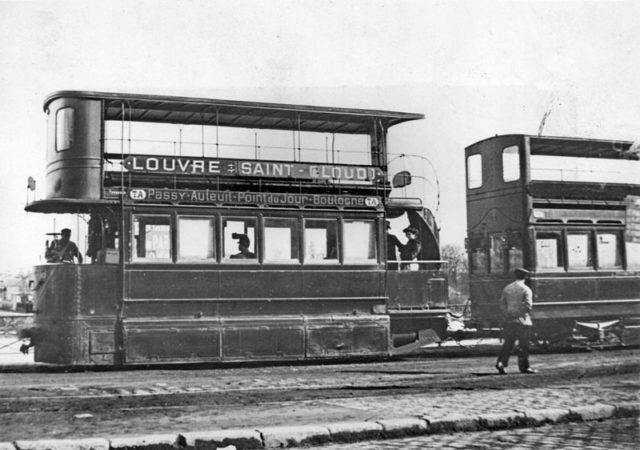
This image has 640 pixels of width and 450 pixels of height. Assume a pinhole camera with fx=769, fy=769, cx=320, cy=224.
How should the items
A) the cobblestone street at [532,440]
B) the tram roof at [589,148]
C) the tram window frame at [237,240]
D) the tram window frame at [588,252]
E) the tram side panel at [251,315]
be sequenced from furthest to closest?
the tram roof at [589,148] → the tram window frame at [588,252] → the tram window frame at [237,240] → the tram side panel at [251,315] → the cobblestone street at [532,440]

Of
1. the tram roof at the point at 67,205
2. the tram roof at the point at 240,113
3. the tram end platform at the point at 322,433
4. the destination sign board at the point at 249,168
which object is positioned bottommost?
the tram end platform at the point at 322,433

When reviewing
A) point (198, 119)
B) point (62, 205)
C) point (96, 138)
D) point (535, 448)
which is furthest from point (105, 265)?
point (535, 448)

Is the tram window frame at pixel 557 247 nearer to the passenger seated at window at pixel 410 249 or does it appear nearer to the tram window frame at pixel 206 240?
A: the passenger seated at window at pixel 410 249

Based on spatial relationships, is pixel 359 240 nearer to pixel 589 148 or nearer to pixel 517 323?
pixel 517 323

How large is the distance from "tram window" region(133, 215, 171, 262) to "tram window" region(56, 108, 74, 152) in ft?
6.24

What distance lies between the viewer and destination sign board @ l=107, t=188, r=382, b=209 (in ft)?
46.2

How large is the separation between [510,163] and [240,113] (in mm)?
6905

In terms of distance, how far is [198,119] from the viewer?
16.2 meters

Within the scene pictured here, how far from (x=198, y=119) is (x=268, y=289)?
A: 4.15 metres

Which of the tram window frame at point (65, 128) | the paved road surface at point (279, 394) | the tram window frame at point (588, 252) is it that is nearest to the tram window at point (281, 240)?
the paved road surface at point (279, 394)

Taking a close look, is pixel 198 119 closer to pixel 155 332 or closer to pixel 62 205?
pixel 62 205

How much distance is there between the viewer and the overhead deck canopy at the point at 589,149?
1930 cm

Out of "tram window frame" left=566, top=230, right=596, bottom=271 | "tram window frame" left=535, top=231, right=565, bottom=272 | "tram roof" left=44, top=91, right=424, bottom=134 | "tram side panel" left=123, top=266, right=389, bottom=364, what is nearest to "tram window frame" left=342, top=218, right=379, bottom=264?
"tram side panel" left=123, top=266, right=389, bottom=364

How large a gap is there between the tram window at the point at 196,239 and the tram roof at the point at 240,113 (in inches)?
81.1
